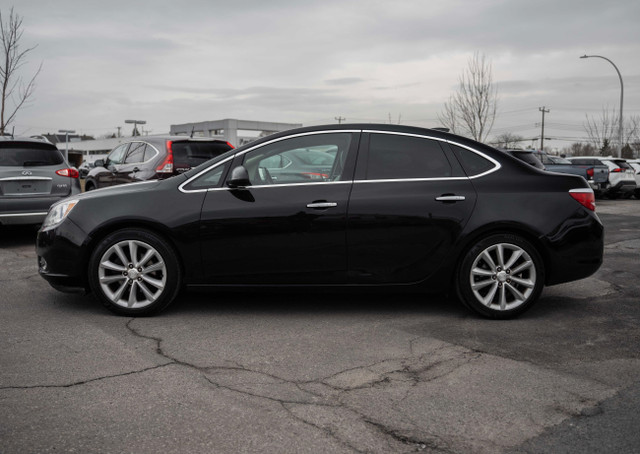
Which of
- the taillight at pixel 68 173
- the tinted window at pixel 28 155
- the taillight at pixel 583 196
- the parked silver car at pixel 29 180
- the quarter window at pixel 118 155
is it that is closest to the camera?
the taillight at pixel 583 196

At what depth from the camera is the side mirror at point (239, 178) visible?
509 cm

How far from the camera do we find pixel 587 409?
3.33m

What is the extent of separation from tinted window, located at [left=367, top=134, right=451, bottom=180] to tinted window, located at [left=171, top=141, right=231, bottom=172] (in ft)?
18.7

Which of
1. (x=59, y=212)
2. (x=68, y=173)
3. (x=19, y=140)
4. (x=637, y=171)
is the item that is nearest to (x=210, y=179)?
(x=59, y=212)

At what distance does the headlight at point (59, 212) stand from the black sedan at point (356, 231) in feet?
0.55

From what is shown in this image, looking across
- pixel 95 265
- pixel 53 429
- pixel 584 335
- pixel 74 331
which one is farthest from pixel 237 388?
pixel 584 335

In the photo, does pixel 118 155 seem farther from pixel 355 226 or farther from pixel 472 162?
pixel 472 162

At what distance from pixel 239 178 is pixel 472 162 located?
6.31 ft

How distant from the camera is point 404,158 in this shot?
17.4 ft

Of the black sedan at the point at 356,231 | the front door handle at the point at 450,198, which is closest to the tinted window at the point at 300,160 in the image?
the black sedan at the point at 356,231

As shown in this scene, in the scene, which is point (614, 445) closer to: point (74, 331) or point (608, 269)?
point (74, 331)

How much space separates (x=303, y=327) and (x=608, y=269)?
4357mm

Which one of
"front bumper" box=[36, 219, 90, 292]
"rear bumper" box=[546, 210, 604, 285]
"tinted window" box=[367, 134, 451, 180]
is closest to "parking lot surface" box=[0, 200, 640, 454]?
"front bumper" box=[36, 219, 90, 292]

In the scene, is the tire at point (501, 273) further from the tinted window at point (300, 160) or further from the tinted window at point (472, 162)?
the tinted window at point (300, 160)
